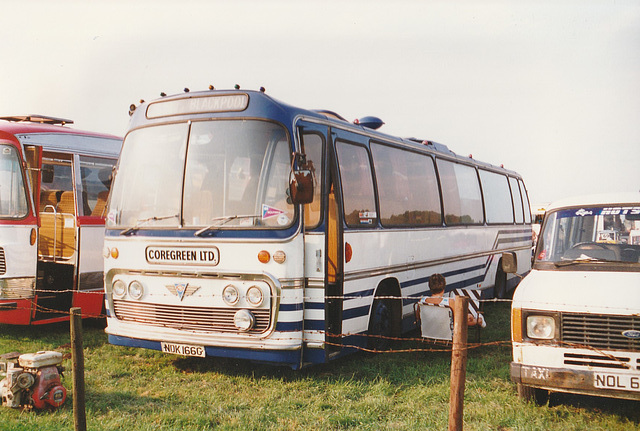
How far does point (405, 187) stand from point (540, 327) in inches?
163

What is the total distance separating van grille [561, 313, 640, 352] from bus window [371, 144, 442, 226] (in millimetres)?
3434

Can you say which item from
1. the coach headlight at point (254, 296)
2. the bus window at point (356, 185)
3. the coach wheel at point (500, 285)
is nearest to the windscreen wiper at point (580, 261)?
the bus window at point (356, 185)

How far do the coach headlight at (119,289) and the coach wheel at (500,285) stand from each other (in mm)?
9494

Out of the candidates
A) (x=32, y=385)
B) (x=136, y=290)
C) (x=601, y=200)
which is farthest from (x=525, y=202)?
(x=32, y=385)

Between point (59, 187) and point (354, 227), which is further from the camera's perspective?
point (59, 187)

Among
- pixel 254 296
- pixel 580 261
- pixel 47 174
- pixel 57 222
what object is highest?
pixel 47 174

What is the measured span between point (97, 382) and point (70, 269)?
455 cm

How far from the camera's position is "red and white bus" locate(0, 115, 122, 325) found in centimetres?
945

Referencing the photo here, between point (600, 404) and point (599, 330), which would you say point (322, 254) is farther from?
point (600, 404)

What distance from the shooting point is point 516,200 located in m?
16.7

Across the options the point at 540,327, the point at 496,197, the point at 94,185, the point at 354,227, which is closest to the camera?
the point at 540,327

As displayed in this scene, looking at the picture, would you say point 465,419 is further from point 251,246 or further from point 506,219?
point 506,219

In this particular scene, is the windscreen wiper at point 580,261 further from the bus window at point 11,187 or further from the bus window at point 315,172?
the bus window at point 11,187

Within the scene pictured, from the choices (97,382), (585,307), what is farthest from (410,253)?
(97,382)
